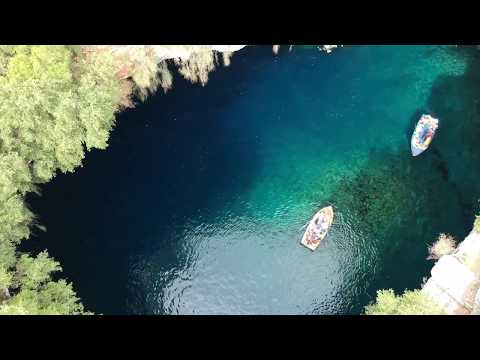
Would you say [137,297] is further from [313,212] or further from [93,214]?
[313,212]

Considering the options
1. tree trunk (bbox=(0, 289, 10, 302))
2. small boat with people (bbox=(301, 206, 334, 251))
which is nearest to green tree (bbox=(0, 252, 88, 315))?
tree trunk (bbox=(0, 289, 10, 302))

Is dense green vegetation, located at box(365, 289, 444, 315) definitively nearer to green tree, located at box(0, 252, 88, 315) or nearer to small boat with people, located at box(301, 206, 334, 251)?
small boat with people, located at box(301, 206, 334, 251)

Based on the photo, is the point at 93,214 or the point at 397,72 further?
the point at 397,72

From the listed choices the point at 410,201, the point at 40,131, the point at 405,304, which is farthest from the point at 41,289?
the point at 410,201

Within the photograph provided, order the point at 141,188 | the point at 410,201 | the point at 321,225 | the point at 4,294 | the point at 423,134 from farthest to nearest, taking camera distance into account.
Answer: the point at 423,134
the point at 141,188
the point at 410,201
the point at 321,225
the point at 4,294

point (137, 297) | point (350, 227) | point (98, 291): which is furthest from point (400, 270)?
point (98, 291)

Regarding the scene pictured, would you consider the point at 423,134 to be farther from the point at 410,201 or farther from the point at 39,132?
the point at 39,132
